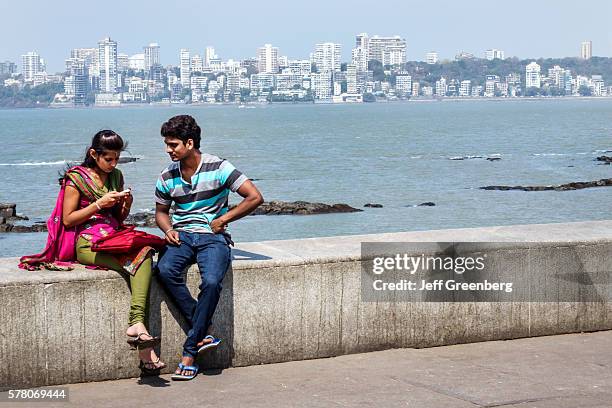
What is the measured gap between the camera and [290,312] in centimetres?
665

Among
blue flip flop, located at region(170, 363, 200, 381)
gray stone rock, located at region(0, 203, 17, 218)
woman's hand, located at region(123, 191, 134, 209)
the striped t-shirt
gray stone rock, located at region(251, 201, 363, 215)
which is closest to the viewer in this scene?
blue flip flop, located at region(170, 363, 200, 381)

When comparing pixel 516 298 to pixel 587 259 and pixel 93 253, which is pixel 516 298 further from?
pixel 93 253

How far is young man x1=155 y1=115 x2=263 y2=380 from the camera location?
6.29 metres

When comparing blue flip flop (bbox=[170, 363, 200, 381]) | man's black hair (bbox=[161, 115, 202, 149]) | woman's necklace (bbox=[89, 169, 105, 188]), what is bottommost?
blue flip flop (bbox=[170, 363, 200, 381])

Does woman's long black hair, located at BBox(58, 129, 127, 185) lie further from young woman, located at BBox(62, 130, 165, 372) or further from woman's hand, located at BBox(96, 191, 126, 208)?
woman's hand, located at BBox(96, 191, 126, 208)

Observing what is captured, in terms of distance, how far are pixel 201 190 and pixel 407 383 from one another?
1.57 meters

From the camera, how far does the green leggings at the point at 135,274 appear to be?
6.14 meters

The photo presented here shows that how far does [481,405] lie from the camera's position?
18.6ft

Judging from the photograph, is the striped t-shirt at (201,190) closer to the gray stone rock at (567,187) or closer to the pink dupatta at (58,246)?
the pink dupatta at (58,246)

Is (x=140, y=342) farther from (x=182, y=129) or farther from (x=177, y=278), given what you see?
(x=182, y=129)

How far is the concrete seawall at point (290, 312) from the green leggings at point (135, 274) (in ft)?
0.23

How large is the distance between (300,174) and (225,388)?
53.5 m

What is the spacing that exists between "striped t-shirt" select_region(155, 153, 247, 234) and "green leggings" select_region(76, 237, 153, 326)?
40 centimetres

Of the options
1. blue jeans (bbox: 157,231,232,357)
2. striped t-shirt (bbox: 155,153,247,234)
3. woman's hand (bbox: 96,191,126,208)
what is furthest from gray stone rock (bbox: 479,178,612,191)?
woman's hand (bbox: 96,191,126,208)
